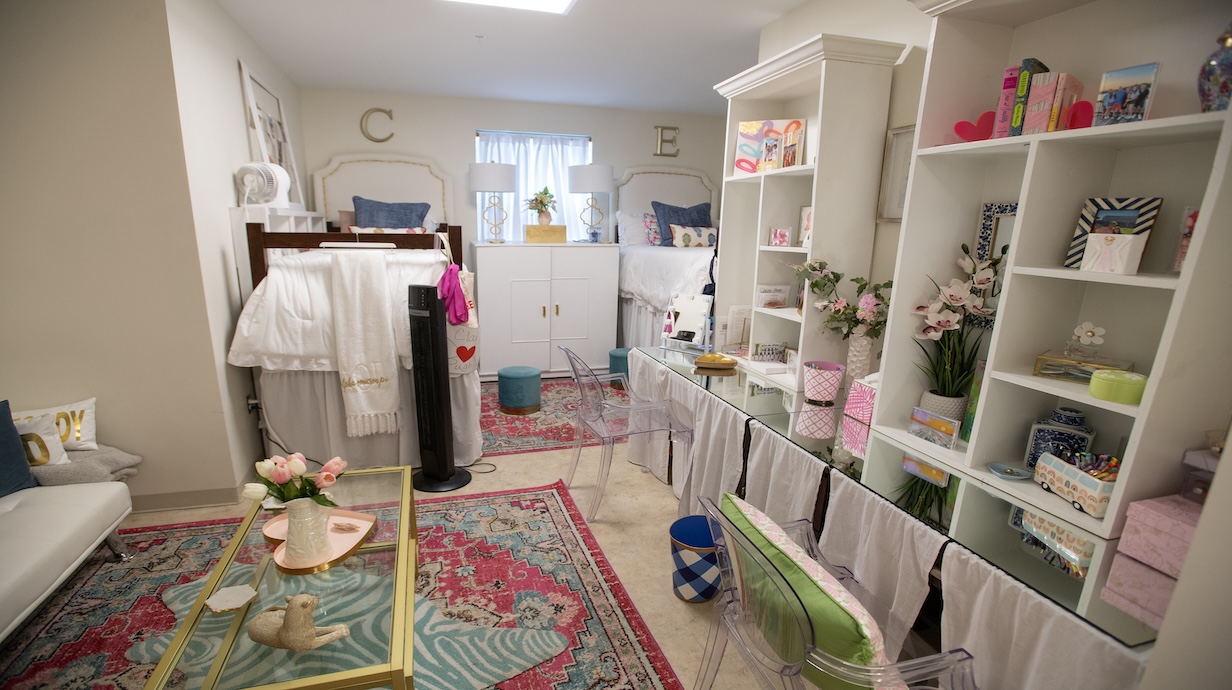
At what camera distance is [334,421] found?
280 cm

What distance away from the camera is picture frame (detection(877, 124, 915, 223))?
208 centimetres

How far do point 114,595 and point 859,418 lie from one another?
2736mm

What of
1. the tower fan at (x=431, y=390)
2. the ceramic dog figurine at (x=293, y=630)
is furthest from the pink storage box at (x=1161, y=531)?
the tower fan at (x=431, y=390)

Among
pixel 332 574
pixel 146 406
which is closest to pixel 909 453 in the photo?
pixel 332 574

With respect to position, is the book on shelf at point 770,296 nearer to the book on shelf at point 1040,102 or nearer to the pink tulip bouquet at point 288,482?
the book on shelf at point 1040,102

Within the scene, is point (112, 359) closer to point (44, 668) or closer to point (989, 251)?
point (44, 668)

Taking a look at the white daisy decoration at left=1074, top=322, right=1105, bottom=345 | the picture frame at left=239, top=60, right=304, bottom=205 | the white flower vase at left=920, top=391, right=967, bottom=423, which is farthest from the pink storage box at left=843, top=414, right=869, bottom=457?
the picture frame at left=239, top=60, right=304, bottom=205

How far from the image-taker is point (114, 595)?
1.98m

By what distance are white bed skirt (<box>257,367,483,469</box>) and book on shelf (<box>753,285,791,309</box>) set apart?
153cm

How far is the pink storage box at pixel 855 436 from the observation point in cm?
182

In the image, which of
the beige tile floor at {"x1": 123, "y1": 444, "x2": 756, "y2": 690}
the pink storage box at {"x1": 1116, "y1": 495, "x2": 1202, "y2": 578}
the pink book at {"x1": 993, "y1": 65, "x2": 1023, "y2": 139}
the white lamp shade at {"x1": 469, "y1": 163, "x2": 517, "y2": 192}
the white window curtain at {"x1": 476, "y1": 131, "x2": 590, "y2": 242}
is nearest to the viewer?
the pink storage box at {"x1": 1116, "y1": 495, "x2": 1202, "y2": 578}

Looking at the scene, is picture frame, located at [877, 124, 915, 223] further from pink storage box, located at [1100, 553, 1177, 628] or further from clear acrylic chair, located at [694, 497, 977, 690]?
clear acrylic chair, located at [694, 497, 977, 690]

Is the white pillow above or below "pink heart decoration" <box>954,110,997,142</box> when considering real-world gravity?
below

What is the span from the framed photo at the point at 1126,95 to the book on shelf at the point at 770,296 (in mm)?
1424
